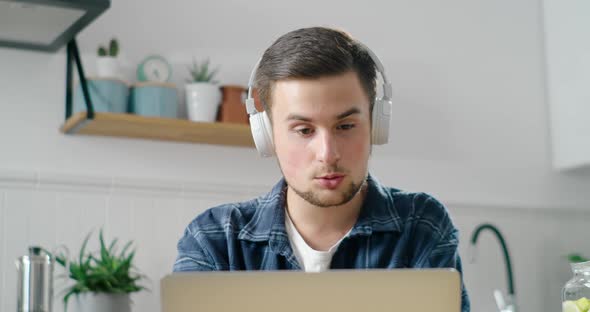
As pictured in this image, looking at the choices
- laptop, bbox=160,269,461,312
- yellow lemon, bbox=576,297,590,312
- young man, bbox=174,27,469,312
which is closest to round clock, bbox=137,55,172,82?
young man, bbox=174,27,469,312

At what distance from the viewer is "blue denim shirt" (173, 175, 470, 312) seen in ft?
5.40

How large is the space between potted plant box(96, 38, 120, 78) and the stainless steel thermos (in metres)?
1.95

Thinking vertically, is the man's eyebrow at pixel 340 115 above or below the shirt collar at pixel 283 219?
above

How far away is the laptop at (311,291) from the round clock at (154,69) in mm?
2160

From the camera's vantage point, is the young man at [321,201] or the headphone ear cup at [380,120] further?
the headphone ear cup at [380,120]

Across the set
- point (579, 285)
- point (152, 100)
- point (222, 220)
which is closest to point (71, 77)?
point (152, 100)

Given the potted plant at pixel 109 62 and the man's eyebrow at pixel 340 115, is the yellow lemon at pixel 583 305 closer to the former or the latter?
the man's eyebrow at pixel 340 115

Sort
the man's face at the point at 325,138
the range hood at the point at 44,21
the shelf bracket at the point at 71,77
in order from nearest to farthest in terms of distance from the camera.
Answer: the man's face at the point at 325,138 → the range hood at the point at 44,21 → the shelf bracket at the point at 71,77

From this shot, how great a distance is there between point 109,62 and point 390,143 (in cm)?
116

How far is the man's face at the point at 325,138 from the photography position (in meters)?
1.50

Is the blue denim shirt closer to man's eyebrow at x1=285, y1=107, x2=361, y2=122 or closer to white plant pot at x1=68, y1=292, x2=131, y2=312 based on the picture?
man's eyebrow at x1=285, y1=107, x2=361, y2=122

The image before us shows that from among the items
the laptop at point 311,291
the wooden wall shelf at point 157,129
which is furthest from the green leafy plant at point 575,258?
the laptop at point 311,291

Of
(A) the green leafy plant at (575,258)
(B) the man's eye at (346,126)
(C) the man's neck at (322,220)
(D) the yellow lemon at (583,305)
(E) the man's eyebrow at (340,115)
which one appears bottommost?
(A) the green leafy plant at (575,258)

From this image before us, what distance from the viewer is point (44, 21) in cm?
261
